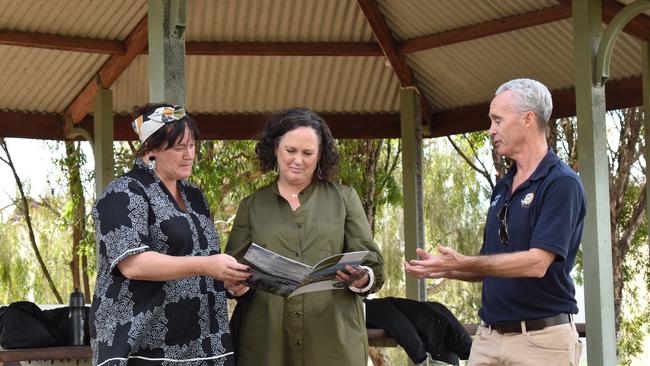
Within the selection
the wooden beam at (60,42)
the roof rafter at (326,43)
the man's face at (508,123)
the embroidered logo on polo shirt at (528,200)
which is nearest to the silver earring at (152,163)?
the man's face at (508,123)

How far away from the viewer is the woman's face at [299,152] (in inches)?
181

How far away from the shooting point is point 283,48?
10.9m

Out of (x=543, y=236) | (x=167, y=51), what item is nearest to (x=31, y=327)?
(x=167, y=51)

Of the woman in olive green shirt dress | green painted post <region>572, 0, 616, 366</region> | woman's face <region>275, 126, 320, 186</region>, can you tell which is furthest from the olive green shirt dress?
green painted post <region>572, 0, 616, 366</region>

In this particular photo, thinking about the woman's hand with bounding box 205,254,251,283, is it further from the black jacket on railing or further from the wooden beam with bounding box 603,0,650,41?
the wooden beam with bounding box 603,0,650,41

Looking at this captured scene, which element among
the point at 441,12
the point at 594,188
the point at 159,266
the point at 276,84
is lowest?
the point at 159,266

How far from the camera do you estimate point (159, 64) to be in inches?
253

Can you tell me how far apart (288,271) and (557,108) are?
7.32m

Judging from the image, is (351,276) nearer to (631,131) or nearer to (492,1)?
(492,1)

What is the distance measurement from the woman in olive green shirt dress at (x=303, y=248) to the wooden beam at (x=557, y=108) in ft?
20.1

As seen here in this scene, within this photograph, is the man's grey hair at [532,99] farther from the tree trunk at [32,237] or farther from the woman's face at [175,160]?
the tree trunk at [32,237]

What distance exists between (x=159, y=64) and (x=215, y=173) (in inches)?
453

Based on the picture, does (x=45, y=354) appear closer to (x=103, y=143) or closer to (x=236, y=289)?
(x=236, y=289)

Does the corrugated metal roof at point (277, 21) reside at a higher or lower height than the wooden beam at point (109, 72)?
higher
